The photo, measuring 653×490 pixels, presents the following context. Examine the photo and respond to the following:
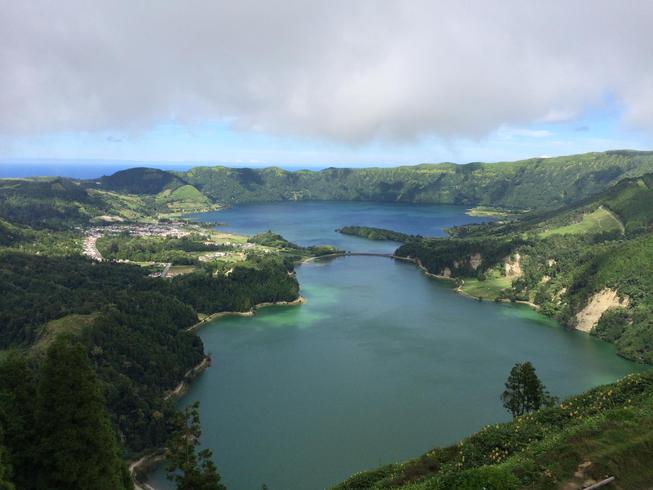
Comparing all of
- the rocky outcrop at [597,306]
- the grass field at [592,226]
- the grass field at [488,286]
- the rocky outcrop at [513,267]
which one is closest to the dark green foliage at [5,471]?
the rocky outcrop at [597,306]

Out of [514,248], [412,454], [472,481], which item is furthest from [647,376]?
[514,248]

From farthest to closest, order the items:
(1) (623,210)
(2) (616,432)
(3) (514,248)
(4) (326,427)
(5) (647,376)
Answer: (1) (623,210)
(3) (514,248)
(4) (326,427)
(5) (647,376)
(2) (616,432)

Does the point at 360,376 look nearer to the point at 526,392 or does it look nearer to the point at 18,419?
the point at 526,392

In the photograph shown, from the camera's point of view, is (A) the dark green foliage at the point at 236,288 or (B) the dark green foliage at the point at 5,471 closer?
(B) the dark green foliage at the point at 5,471

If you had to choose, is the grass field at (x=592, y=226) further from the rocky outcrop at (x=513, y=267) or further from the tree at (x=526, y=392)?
the tree at (x=526, y=392)

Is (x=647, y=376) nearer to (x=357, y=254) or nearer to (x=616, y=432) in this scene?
(x=616, y=432)

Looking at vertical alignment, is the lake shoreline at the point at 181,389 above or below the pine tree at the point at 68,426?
below
